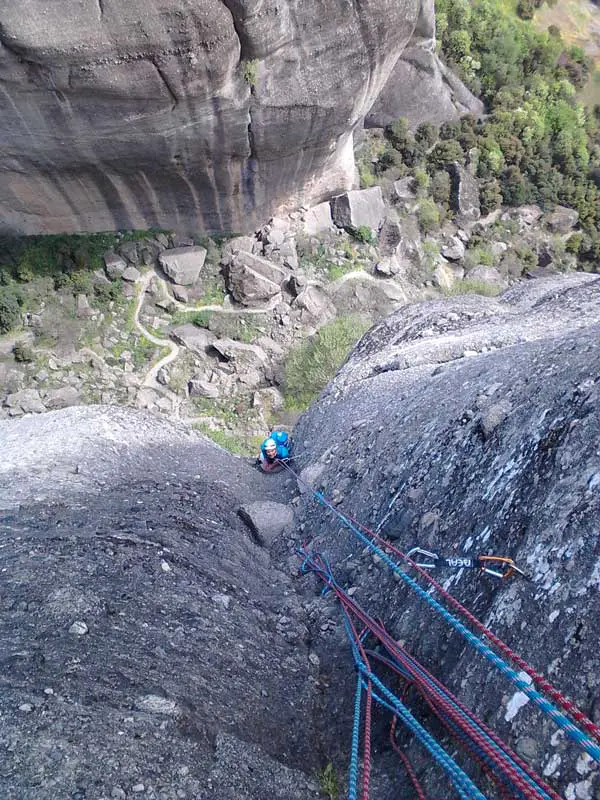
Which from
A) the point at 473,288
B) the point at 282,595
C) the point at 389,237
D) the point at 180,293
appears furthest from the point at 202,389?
the point at 473,288

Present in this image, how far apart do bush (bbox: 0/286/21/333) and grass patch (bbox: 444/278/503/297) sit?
1477cm

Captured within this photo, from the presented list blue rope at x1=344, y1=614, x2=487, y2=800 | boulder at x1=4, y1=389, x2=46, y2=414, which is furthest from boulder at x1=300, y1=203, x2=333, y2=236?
blue rope at x1=344, y1=614, x2=487, y2=800

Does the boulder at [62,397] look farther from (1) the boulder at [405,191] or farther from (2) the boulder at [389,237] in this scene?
(1) the boulder at [405,191]

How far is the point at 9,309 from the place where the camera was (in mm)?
14336

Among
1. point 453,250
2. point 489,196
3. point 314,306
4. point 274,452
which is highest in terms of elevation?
point 489,196

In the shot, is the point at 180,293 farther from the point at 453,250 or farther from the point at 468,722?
the point at 468,722

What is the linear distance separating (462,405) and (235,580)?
3209 mm

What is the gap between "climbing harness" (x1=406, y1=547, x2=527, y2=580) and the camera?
3580 millimetres

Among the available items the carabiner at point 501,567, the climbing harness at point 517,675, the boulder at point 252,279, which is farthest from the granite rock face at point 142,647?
the boulder at point 252,279

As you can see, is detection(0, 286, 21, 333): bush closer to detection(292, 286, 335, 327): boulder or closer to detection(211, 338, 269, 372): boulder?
detection(211, 338, 269, 372): boulder

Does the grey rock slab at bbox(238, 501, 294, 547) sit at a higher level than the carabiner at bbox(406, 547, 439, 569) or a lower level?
lower

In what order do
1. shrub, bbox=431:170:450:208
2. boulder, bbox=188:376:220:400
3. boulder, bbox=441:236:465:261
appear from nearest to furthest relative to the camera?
boulder, bbox=188:376:220:400
boulder, bbox=441:236:465:261
shrub, bbox=431:170:450:208

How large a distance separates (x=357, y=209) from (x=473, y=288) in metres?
5.42

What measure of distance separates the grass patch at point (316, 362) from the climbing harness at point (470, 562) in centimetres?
1045
